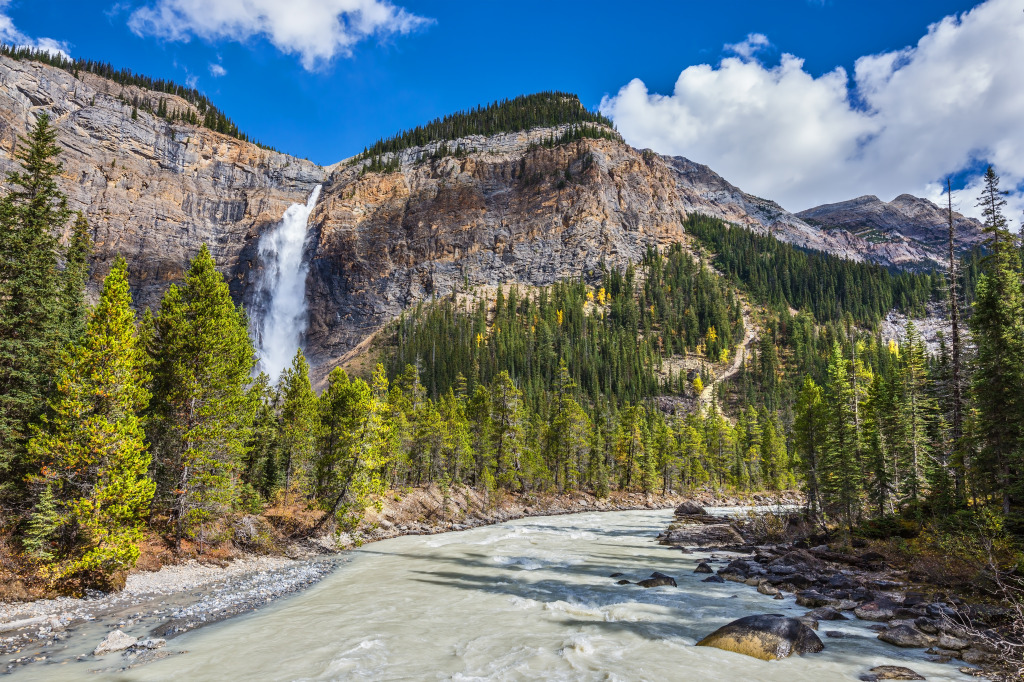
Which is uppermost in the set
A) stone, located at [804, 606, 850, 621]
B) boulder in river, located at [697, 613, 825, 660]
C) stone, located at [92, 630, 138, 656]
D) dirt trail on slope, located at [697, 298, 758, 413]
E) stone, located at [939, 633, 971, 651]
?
dirt trail on slope, located at [697, 298, 758, 413]

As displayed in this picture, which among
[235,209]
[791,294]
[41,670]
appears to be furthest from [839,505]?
[235,209]

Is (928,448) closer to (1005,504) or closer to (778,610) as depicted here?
(1005,504)

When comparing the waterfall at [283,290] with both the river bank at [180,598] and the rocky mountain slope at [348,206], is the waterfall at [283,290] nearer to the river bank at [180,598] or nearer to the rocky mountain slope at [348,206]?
the rocky mountain slope at [348,206]

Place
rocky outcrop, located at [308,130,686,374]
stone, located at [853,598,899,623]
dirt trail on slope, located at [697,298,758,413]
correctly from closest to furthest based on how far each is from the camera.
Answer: stone, located at [853,598,899,623], dirt trail on slope, located at [697,298,758,413], rocky outcrop, located at [308,130,686,374]

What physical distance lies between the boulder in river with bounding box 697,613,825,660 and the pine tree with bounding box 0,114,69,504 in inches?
917

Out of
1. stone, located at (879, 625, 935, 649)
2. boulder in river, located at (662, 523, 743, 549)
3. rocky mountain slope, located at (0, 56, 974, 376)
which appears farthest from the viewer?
rocky mountain slope, located at (0, 56, 974, 376)

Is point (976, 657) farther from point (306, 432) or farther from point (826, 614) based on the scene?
point (306, 432)

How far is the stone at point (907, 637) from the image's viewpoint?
39.6 ft

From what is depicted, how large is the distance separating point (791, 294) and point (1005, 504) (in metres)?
179

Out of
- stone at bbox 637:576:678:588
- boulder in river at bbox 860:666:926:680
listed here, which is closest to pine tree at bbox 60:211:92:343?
stone at bbox 637:576:678:588

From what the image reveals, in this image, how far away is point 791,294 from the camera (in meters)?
177

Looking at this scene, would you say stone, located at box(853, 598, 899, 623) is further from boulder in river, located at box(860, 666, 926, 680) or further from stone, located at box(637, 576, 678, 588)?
stone, located at box(637, 576, 678, 588)

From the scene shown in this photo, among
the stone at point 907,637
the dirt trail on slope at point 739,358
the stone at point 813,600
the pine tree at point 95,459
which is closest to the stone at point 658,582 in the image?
the stone at point 813,600

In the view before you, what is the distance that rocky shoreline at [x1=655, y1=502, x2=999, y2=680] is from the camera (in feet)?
37.4
